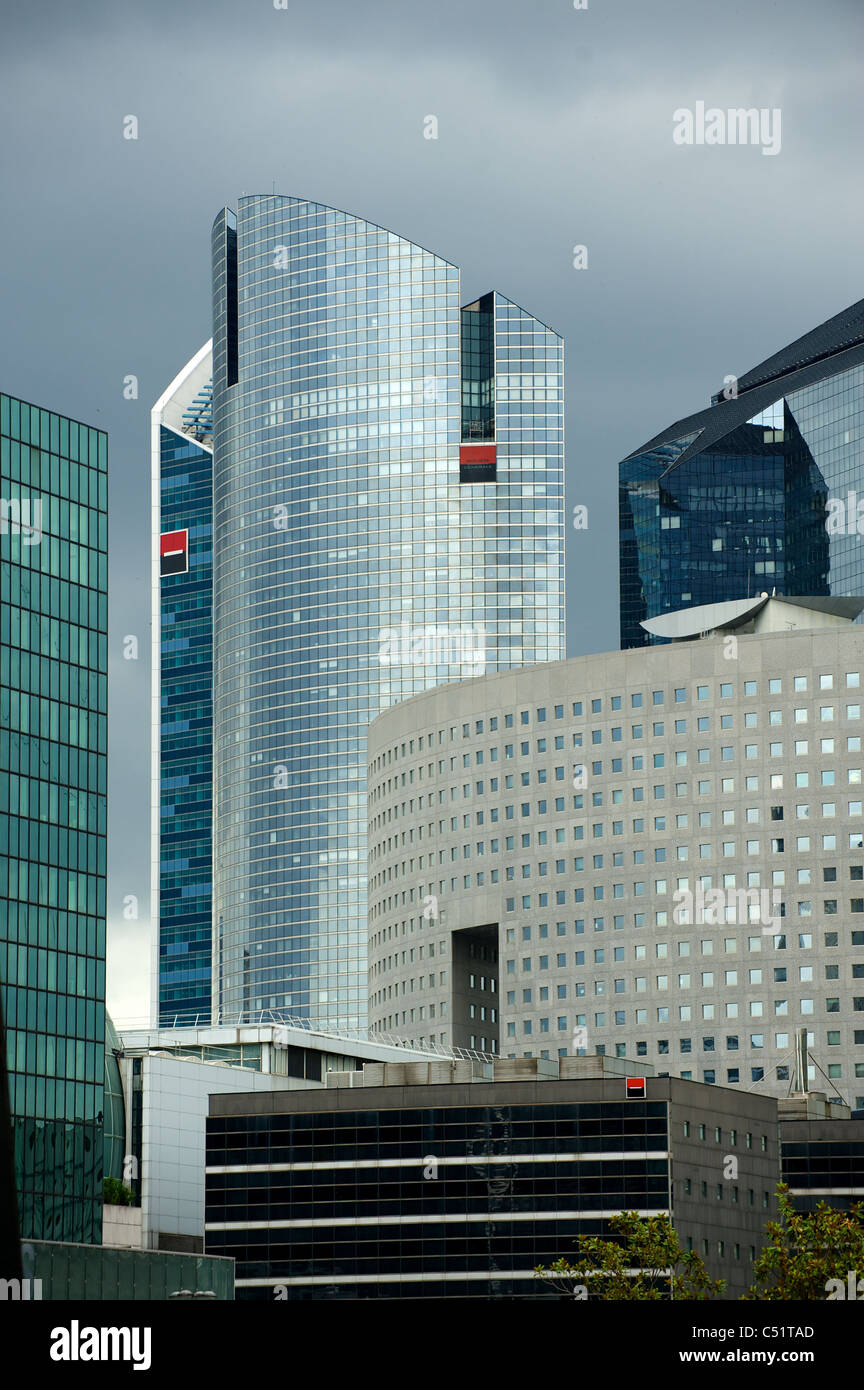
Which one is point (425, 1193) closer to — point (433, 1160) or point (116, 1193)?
point (433, 1160)

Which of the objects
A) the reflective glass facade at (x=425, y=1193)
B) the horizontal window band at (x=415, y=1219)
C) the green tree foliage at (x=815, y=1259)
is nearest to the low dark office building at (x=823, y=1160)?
the reflective glass facade at (x=425, y=1193)

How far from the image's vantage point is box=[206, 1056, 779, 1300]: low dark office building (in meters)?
140

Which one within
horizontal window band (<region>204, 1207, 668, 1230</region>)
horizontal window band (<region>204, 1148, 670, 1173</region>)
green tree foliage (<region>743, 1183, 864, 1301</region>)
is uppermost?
green tree foliage (<region>743, 1183, 864, 1301</region>)

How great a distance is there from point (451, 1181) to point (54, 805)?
123 ft

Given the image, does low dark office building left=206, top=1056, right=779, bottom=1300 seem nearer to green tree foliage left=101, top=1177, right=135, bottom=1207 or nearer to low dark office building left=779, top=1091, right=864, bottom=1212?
green tree foliage left=101, top=1177, right=135, bottom=1207

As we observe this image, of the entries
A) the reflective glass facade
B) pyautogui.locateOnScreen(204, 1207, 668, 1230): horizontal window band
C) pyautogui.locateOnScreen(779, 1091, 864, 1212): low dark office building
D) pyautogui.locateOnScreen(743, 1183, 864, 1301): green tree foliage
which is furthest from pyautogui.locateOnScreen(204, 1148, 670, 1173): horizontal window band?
pyautogui.locateOnScreen(743, 1183, 864, 1301): green tree foliage

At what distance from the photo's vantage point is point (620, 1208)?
458 ft

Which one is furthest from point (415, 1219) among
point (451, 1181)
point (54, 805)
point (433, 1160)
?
point (54, 805)

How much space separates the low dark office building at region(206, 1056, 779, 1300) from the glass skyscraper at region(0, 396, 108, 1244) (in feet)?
65.6

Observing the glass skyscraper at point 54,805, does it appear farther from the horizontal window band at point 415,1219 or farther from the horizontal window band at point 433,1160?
the horizontal window band at point 433,1160

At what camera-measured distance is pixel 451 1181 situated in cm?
14250

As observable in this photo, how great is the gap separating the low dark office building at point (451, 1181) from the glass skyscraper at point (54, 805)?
20.0m
